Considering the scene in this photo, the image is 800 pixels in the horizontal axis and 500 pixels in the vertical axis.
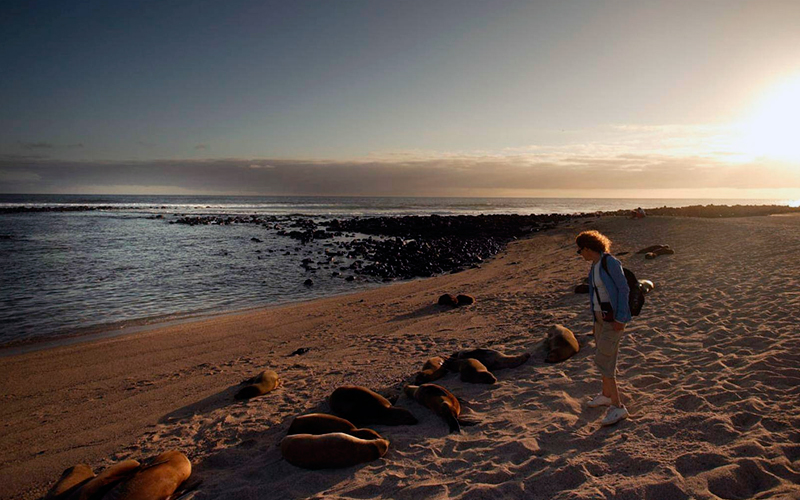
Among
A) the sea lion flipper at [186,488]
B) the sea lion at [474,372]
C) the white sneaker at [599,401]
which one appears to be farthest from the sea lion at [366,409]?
the white sneaker at [599,401]

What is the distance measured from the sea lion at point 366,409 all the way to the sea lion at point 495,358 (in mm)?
1670

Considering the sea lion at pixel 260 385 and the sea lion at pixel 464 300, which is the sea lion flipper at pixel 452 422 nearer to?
the sea lion at pixel 260 385

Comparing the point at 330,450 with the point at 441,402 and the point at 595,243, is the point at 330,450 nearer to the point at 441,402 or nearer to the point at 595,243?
the point at 441,402

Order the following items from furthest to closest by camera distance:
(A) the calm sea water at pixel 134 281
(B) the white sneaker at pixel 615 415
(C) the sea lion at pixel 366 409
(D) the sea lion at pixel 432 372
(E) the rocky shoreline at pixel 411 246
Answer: (E) the rocky shoreline at pixel 411 246 < (A) the calm sea water at pixel 134 281 < (D) the sea lion at pixel 432 372 < (C) the sea lion at pixel 366 409 < (B) the white sneaker at pixel 615 415

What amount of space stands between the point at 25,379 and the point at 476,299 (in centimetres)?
920

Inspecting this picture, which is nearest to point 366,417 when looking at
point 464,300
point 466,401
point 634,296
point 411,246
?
point 466,401

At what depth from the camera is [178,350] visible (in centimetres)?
810

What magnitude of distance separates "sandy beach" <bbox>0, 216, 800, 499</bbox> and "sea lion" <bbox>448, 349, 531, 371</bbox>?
0.66 ft

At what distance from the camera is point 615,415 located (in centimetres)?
436

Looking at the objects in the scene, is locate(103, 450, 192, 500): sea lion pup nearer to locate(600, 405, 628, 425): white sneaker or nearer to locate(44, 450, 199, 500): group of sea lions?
locate(44, 450, 199, 500): group of sea lions

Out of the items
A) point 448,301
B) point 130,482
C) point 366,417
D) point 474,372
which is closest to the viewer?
point 130,482

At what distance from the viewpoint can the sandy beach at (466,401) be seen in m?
3.62

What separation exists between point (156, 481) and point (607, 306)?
4.49 metres

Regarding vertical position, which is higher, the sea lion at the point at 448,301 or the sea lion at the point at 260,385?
the sea lion at the point at 448,301
